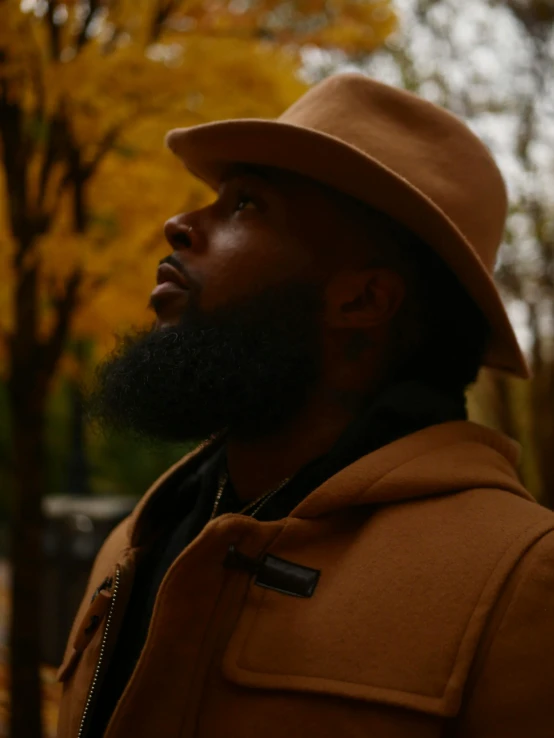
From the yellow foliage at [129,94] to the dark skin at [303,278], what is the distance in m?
1.96

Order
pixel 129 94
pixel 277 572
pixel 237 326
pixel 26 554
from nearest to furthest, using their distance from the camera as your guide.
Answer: pixel 277 572 → pixel 237 326 → pixel 129 94 → pixel 26 554

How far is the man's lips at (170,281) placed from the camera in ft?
6.12

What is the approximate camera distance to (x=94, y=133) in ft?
12.4

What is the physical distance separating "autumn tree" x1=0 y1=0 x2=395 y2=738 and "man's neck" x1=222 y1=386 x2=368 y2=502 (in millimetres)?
2267

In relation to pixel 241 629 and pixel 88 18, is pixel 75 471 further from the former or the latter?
pixel 241 629

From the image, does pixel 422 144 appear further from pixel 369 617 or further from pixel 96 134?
pixel 96 134

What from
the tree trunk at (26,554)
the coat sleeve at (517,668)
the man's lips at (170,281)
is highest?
the man's lips at (170,281)

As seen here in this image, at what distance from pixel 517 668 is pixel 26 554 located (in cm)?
358

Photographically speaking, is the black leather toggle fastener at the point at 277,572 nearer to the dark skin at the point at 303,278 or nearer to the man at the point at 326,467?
the man at the point at 326,467

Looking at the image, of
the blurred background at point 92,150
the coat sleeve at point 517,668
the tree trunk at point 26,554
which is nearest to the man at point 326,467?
the coat sleeve at point 517,668

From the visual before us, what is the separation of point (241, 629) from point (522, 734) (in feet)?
1.67

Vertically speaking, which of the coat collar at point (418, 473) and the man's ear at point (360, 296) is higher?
the man's ear at point (360, 296)

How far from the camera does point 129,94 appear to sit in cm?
361

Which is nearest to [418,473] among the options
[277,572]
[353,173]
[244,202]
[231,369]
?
[277,572]
